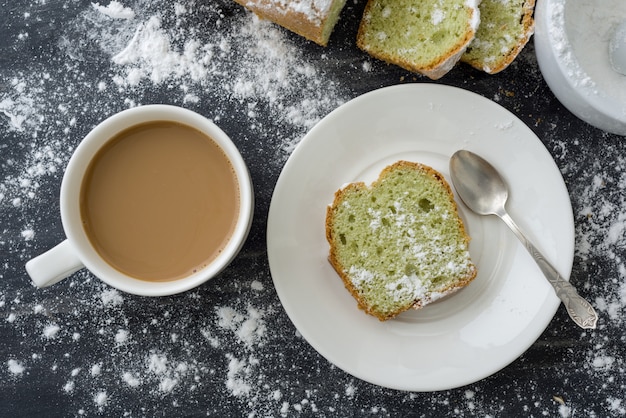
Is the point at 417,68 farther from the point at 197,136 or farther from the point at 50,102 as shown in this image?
the point at 50,102

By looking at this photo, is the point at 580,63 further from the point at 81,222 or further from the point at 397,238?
the point at 81,222

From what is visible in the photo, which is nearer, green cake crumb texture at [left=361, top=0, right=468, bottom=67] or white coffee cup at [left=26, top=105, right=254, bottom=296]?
white coffee cup at [left=26, top=105, right=254, bottom=296]

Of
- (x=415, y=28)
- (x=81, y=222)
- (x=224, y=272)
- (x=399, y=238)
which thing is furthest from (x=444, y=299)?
(x=81, y=222)

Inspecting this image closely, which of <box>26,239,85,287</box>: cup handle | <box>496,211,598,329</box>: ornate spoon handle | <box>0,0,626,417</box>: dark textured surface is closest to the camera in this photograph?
<box>26,239,85,287</box>: cup handle

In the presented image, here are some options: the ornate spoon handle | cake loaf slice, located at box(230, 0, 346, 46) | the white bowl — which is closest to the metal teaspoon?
the ornate spoon handle

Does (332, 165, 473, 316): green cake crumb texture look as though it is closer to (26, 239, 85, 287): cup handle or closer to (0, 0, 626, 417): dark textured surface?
(0, 0, 626, 417): dark textured surface

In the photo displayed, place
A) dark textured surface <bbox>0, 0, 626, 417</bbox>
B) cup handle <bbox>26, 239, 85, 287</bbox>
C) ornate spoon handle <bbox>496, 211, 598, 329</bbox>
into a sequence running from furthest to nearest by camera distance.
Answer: dark textured surface <bbox>0, 0, 626, 417</bbox>
ornate spoon handle <bbox>496, 211, 598, 329</bbox>
cup handle <bbox>26, 239, 85, 287</bbox>

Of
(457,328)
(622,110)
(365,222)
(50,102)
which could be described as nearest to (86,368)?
(50,102)

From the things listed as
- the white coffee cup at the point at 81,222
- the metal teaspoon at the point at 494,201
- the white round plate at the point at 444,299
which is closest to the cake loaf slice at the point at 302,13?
the white round plate at the point at 444,299
